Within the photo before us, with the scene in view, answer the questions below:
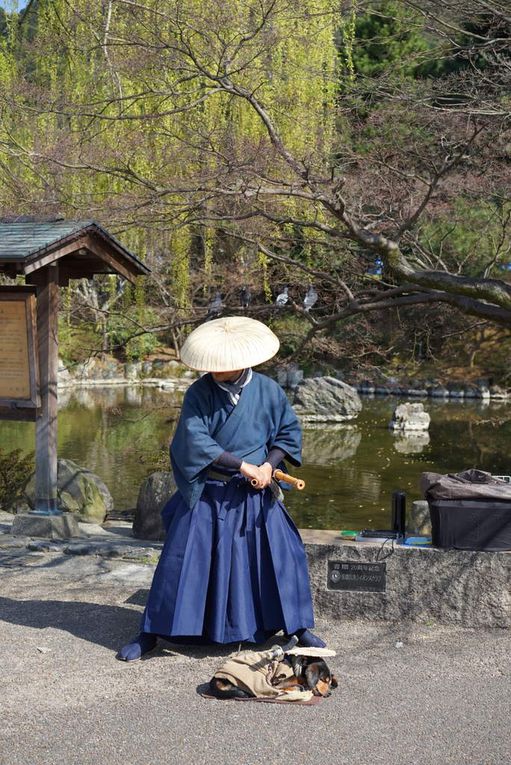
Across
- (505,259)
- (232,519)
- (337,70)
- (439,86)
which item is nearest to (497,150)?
(439,86)

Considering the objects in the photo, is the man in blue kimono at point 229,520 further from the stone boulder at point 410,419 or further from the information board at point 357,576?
the stone boulder at point 410,419

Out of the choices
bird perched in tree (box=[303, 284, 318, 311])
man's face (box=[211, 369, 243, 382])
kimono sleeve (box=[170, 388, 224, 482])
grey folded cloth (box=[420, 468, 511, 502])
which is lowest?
grey folded cloth (box=[420, 468, 511, 502])

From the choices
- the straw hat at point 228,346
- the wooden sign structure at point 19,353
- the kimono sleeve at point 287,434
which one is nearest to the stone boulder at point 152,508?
the wooden sign structure at point 19,353

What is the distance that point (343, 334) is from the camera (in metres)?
19.6

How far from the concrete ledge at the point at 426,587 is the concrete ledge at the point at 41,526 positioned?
3183 millimetres

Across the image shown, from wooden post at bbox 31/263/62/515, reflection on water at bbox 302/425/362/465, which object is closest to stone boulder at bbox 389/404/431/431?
reflection on water at bbox 302/425/362/465

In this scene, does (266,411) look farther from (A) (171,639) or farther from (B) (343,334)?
(B) (343,334)

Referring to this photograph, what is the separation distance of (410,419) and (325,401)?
→ 205cm

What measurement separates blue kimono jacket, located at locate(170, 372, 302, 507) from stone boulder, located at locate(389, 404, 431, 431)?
41.9 feet

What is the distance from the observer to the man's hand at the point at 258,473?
4.05 m

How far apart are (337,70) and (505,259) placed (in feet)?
21.5

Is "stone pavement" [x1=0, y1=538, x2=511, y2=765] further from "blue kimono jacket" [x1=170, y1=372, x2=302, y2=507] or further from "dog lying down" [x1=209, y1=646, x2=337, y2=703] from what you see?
"blue kimono jacket" [x1=170, y1=372, x2=302, y2=507]

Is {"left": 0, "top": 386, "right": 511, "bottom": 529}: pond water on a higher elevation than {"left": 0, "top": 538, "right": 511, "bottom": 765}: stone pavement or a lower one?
lower

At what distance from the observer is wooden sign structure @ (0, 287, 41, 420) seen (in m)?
7.00
